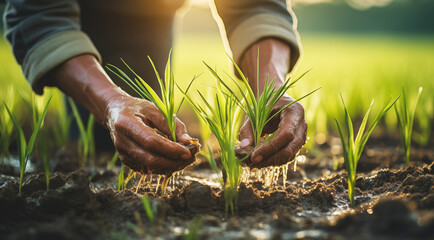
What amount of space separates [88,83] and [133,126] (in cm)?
45

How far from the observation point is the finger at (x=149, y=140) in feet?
4.11

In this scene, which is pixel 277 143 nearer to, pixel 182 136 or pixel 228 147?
pixel 228 147

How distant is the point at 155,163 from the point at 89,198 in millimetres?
256

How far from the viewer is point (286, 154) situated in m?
1.32

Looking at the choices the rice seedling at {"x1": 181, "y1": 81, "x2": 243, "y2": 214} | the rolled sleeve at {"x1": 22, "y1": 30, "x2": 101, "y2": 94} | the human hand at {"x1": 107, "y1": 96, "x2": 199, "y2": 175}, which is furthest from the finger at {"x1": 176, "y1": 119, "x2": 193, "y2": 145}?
the rolled sleeve at {"x1": 22, "y1": 30, "x2": 101, "y2": 94}

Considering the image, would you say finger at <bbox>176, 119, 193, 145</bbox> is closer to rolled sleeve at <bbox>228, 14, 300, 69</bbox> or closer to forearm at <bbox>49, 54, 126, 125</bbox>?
forearm at <bbox>49, 54, 126, 125</bbox>

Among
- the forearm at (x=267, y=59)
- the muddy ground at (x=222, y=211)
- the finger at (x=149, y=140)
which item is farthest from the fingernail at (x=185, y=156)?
the forearm at (x=267, y=59)

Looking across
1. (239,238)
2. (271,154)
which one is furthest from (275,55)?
(239,238)

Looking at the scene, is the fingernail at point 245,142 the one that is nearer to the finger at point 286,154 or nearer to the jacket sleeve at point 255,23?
the finger at point 286,154

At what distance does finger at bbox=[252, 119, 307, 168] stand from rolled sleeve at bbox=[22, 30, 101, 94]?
99 centimetres

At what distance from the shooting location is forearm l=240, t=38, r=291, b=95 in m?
1.74

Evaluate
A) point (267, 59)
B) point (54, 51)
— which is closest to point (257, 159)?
→ point (267, 59)

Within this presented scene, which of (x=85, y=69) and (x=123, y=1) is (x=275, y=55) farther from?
(x=123, y=1)

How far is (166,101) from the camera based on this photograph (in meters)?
1.31
